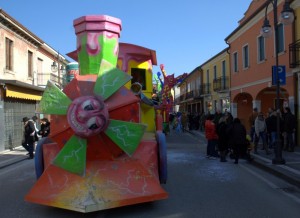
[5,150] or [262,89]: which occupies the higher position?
[262,89]

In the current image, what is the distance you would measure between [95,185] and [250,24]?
61.1 ft

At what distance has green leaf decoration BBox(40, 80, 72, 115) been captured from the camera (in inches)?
232

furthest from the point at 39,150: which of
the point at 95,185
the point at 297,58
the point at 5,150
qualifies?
the point at 297,58

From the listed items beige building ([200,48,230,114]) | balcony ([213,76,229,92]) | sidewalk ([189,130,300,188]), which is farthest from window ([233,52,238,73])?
sidewalk ([189,130,300,188])

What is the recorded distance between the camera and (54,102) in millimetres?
5973

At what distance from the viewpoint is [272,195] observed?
24.0 feet

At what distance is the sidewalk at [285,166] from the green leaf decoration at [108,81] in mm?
4764

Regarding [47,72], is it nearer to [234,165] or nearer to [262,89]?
[262,89]

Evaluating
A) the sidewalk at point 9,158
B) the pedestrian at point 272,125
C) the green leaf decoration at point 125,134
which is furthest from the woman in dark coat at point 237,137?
the sidewalk at point 9,158

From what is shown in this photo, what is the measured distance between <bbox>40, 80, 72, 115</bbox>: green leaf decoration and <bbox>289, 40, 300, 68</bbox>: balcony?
1200cm

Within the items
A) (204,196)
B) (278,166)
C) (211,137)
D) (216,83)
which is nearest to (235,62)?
(216,83)

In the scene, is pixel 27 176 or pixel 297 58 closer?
pixel 27 176

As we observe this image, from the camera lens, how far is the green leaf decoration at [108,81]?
5.94 m

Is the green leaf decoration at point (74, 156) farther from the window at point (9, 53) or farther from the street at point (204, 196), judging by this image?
the window at point (9, 53)
